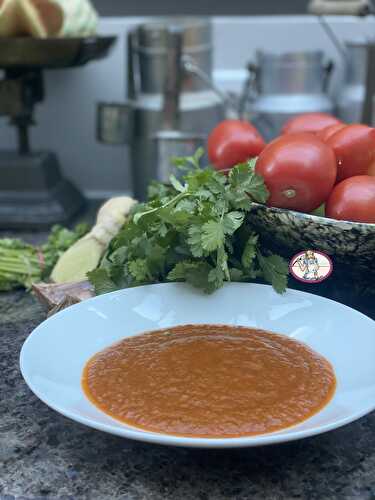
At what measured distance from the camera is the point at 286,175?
0.77 m

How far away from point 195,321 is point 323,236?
0.50ft

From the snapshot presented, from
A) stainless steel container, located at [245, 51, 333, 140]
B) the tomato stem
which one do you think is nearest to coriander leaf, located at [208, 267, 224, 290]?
the tomato stem

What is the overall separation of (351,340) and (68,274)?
0.42 meters

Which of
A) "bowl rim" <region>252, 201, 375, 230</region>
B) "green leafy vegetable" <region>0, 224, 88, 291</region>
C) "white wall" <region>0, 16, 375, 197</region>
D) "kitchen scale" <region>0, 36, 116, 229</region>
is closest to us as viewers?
"bowl rim" <region>252, 201, 375, 230</region>

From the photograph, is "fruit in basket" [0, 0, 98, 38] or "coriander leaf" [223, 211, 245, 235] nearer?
"coriander leaf" [223, 211, 245, 235]

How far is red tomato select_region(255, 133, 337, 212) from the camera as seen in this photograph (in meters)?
0.77

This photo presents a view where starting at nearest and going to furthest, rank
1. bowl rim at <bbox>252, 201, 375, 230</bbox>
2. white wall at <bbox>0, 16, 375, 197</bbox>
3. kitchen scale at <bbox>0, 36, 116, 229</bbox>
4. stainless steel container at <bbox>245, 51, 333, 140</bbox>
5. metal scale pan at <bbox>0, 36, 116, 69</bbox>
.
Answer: bowl rim at <bbox>252, 201, 375, 230</bbox> < metal scale pan at <bbox>0, 36, 116, 69</bbox> < kitchen scale at <bbox>0, 36, 116, 229</bbox> < stainless steel container at <bbox>245, 51, 333, 140</bbox> < white wall at <bbox>0, 16, 375, 197</bbox>

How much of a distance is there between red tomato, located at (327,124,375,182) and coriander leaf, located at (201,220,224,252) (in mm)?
159

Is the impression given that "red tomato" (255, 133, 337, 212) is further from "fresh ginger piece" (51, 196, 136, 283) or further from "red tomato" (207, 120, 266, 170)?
"fresh ginger piece" (51, 196, 136, 283)

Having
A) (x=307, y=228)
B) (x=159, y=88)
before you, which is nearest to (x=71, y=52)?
(x=159, y=88)

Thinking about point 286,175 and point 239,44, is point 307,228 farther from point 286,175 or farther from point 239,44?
point 239,44

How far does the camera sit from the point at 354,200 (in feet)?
2.49

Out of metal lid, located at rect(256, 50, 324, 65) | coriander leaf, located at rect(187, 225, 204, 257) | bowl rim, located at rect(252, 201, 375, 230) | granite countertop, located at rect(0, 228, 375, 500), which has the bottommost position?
granite countertop, located at rect(0, 228, 375, 500)

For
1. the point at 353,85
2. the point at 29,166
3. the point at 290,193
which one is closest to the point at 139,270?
the point at 290,193
